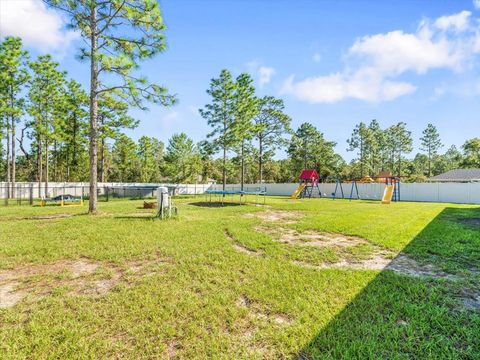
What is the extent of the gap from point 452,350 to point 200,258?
3210 millimetres

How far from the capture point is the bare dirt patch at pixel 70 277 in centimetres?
309

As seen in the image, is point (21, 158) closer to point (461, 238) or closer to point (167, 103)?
point (167, 103)

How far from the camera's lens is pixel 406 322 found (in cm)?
243

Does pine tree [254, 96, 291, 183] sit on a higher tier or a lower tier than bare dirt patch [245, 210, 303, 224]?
higher

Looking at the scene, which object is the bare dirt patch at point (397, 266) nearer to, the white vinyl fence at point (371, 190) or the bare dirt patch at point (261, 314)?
the bare dirt patch at point (261, 314)

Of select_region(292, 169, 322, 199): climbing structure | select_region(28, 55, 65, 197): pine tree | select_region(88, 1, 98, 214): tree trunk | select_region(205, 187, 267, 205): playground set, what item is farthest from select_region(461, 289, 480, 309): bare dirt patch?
select_region(28, 55, 65, 197): pine tree

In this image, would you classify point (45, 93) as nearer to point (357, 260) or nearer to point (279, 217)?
point (279, 217)

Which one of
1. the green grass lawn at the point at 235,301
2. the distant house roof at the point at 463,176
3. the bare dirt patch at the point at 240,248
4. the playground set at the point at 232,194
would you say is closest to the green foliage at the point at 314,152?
the playground set at the point at 232,194

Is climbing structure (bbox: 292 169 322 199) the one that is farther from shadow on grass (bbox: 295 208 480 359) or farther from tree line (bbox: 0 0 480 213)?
shadow on grass (bbox: 295 208 480 359)

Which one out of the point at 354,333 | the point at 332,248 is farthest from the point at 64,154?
the point at 354,333

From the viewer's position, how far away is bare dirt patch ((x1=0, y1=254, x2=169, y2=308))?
309 centimetres

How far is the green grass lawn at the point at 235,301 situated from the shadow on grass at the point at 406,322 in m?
0.01

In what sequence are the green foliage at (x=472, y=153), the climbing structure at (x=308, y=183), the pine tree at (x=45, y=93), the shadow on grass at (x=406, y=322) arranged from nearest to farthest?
the shadow on grass at (x=406, y=322)
the pine tree at (x=45, y=93)
the climbing structure at (x=308, y=183)
the green foliage at (x=472, y=153)

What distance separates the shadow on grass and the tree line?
9.23m
